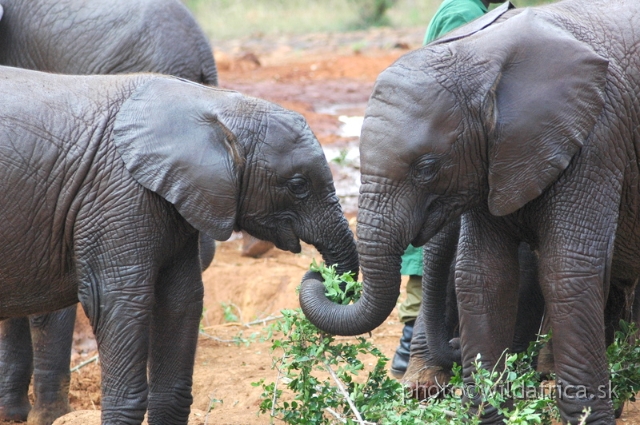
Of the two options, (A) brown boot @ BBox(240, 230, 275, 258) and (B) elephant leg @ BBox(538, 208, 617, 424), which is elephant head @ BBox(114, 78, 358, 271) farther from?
(A) brown boot @ BBox(240, 230, 275, 258)

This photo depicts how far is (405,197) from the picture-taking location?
459 cm

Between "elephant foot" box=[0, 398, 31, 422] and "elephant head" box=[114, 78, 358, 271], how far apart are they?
2.31m

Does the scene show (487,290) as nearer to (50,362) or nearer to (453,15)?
(453,15)

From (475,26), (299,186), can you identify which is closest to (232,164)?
(299,186)

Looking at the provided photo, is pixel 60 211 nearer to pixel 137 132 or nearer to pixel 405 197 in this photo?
pixel 137 132

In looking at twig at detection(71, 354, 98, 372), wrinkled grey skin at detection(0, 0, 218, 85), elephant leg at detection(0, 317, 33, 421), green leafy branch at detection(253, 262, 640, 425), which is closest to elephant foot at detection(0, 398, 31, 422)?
elephant leg at detection(0, 317, 33, 421)

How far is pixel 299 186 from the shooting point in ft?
16.6

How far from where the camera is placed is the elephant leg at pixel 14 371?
21.2 feet

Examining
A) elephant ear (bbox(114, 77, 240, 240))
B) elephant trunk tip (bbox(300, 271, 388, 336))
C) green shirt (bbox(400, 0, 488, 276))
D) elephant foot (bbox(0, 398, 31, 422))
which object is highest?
green shirt (bbox(400, 0, 488, 276))

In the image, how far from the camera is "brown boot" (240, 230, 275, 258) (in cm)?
986

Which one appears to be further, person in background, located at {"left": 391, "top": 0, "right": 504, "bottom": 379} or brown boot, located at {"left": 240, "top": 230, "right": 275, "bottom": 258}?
Result: brown boot, located at {"left": 240, "top": 230, "right": 275, "bottom": 258}

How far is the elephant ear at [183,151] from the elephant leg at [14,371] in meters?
2.24

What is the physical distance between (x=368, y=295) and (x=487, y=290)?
672 mm

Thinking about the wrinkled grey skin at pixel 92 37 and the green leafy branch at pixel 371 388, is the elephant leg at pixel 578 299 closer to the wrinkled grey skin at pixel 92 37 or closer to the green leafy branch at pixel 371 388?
the green leafy branch at pixel 371 388
